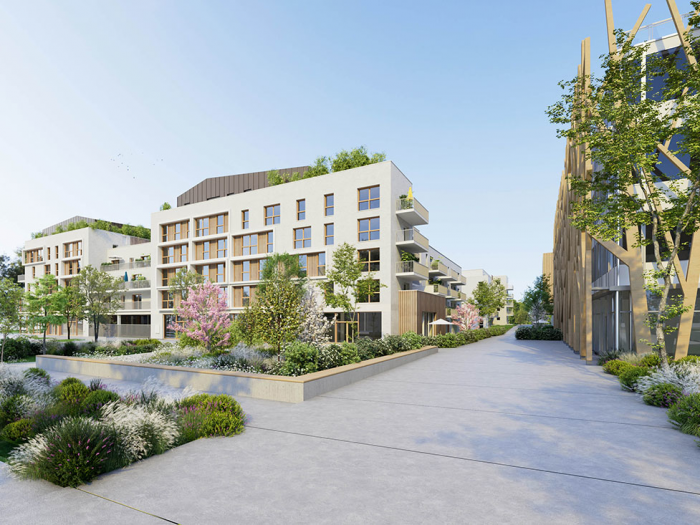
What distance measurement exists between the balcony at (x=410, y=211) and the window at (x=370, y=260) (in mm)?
3595

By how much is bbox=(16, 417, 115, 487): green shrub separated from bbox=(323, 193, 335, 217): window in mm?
29202

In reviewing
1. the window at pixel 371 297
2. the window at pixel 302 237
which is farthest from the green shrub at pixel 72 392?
the window at pixel 302 237

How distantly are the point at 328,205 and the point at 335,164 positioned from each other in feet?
44.7

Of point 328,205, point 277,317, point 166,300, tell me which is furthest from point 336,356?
point 166,300

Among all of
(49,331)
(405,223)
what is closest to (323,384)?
(405,223)

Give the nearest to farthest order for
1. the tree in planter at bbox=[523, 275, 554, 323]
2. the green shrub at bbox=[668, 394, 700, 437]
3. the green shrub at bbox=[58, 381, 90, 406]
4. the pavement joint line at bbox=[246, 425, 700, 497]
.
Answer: the pavement joint line at bbox=[246, 425, 700, 497], the green shrub at bbox=[668, 394, 700, 437], the green shrub at bbox=[58, 381, 90, 406], the tree in planter at bbox=[523, 275, 554, 323]

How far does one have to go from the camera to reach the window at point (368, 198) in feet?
105

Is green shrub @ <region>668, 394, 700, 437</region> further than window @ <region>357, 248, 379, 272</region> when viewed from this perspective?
No

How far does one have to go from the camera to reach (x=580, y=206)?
14.6m

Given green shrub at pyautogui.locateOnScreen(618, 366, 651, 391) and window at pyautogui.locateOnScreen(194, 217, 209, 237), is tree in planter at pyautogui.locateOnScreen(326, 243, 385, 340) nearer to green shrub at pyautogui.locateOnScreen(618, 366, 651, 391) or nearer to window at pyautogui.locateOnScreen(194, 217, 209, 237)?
green shrub at pyautogui.locateOnScreen(618, 366, 651, 391)

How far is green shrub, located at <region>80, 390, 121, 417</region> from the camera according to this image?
7.30m

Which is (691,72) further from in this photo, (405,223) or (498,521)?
(405,223)

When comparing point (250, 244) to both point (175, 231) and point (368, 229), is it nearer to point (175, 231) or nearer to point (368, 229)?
point (175, 231)

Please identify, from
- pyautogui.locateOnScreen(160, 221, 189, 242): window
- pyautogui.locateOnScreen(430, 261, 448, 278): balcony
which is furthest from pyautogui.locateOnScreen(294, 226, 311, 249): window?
pyautogui.locateOnScreen(430, 261, 448, 278): balcony
